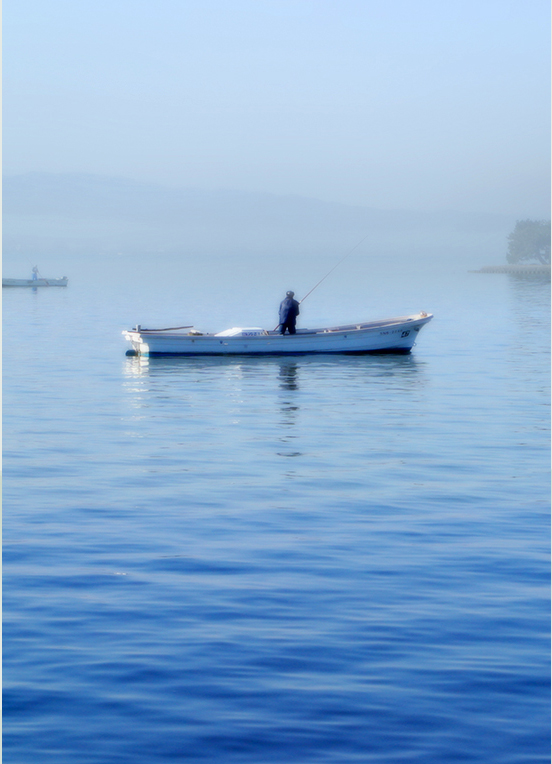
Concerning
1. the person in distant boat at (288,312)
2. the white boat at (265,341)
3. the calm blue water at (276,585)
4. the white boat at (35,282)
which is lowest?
the calm blue water at (276,585)

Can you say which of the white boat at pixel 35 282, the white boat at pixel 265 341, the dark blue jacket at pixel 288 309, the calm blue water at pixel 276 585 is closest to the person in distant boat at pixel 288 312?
the dark blue jacket at pixel 288 309

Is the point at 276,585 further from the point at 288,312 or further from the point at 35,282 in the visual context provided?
the point at 35,282

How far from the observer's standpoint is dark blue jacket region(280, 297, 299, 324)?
113ft

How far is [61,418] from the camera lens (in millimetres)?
23344

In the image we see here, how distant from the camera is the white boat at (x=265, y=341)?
35375 millimetres

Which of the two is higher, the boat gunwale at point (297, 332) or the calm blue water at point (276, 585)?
the boat gunwale at point (297, 332)

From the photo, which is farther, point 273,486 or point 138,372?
point 138,372

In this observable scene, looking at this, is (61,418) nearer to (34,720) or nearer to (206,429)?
(206,429)

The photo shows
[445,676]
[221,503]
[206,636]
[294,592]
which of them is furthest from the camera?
[221,503]

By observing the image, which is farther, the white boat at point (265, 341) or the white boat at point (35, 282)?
the white boat at point (35, 282)

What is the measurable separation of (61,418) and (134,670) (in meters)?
15.6

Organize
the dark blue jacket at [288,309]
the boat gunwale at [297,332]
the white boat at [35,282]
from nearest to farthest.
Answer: the dark blue jacket at [288,309] < the boat gunwale at [297,332] < the white boat at [35,282]

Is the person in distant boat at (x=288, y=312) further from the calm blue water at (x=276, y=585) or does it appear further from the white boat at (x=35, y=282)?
the white boat at (x=35, y=282)

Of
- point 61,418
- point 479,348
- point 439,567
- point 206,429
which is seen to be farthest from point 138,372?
point 439,567
